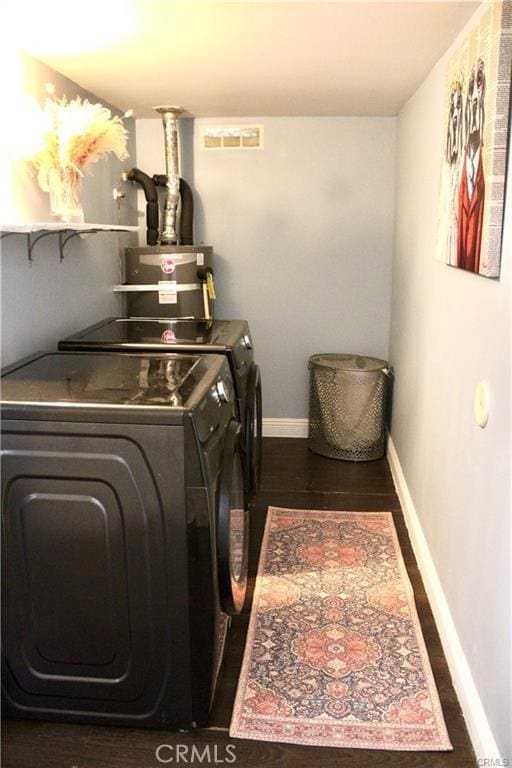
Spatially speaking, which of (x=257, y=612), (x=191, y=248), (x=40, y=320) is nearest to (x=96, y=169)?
(x=191, y=248)

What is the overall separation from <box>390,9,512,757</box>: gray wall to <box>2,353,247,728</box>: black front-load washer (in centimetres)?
69

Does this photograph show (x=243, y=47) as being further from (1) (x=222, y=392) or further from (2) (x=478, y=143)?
(1) (x=222, y=392)

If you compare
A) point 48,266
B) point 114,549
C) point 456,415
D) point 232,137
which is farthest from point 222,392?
point 232,137

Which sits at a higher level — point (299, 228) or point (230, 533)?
point (299, 228)

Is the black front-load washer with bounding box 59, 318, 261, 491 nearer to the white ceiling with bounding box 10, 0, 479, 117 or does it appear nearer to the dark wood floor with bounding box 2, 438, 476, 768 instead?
the dark wood floor with bounding box 2, 438, 476, 768

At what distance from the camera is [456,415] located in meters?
2.15

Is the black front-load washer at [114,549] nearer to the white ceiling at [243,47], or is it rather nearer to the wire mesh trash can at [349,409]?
the white ceiling at [243,47]

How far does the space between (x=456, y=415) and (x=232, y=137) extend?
2491 mm

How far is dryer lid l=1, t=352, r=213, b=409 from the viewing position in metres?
1.73

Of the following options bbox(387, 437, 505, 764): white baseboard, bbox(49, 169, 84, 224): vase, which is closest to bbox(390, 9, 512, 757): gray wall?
bbox(387, 437, 505, 764): white baseboard

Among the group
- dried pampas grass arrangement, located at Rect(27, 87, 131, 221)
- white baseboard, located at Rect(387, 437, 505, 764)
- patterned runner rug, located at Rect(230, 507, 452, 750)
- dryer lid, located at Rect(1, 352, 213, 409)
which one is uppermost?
dried pampas grass arrangement, located at Rect(27, 87, 131, 221)

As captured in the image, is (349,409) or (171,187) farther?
(349,409)

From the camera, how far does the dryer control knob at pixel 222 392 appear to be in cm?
200

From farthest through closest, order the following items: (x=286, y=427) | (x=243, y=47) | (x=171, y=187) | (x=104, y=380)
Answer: (x=286, y=427)
(x=171, y=187)
(x=243, y=47)
(x=104, y=380)
